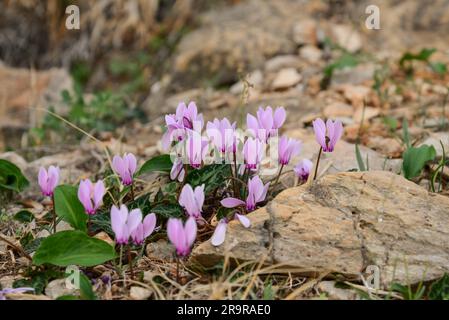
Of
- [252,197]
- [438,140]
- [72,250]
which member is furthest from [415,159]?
[72,250]

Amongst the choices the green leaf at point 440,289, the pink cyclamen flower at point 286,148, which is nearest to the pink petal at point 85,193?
the pink cyclamen flower at point 286,148

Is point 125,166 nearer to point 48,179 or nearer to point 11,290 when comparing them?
point 48,179

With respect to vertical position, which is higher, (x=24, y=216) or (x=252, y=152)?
(x=252, y=152)

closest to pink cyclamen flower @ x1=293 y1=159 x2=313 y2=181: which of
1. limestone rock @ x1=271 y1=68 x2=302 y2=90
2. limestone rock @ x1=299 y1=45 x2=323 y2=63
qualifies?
limestone rock @ x1=271 y1=68 x2=302 y2=90

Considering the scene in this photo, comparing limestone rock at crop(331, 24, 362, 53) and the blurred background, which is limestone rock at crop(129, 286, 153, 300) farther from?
limestone rock at crop(331, 24, 362, 53)

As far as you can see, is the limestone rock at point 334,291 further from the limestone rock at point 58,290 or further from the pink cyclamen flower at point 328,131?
the limestone rock at point 58,290
